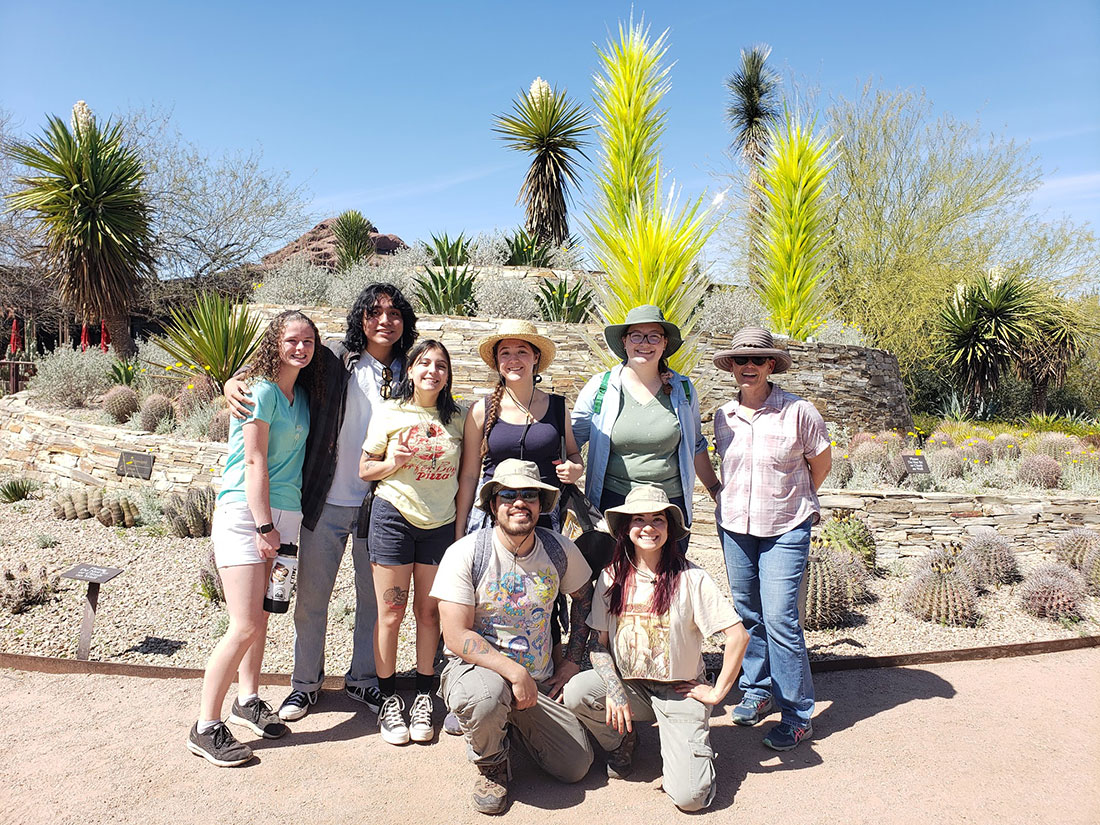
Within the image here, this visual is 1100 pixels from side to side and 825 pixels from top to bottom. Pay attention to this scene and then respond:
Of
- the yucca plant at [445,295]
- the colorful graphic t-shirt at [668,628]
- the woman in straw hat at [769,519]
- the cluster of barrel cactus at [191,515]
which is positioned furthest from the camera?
the yucca plant at [445,295]

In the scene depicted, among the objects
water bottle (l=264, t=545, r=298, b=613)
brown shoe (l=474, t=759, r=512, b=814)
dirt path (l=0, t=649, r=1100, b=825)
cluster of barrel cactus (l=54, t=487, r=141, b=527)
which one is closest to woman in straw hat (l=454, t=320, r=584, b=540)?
water bottle (l=264, t=545, r=298, b=613)

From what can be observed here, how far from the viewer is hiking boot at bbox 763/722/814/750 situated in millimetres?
3217

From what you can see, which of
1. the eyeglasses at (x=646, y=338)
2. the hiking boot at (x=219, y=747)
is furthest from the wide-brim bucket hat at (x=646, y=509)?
the hiking boot at (x=219, y=747)

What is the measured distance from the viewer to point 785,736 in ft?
10.6

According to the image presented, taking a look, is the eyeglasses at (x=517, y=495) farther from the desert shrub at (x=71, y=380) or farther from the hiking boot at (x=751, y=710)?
the desert shrub at (x=71, y=380)

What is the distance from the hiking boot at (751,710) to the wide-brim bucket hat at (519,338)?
195cm

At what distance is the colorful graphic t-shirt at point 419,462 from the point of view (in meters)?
3.16

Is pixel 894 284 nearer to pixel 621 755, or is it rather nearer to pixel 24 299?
pixel 621 755

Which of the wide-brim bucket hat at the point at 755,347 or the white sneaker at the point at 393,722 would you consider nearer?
the white sneaker at the point at 393,722

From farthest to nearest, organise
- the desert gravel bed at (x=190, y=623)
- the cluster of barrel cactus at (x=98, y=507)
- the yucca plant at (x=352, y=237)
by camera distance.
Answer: the yucca plant at (x=352, y=237) → the cluster of barrel cactus at (x=98, y=507) → the desert gravel bed at (x=190, y=623)

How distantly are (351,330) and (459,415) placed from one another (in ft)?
2.37

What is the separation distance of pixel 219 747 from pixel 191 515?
14.7 ft

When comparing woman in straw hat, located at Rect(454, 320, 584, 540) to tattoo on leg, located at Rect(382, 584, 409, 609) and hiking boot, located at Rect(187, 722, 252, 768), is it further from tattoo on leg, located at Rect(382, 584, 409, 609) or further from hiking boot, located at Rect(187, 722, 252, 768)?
hiking boot, located at Rect(187, 722, 252, 768)

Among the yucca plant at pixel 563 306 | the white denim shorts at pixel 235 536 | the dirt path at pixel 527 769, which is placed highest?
the yucca plant at pixel 563 306
